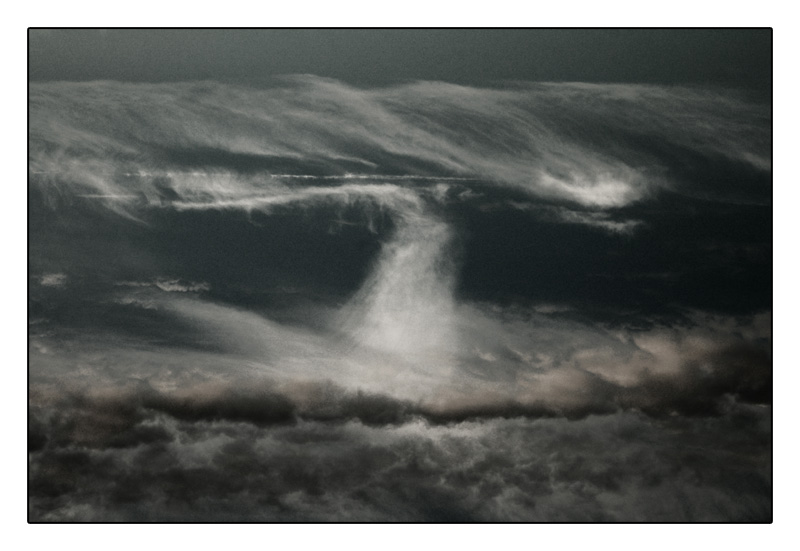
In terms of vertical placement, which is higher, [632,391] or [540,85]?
[540,85]

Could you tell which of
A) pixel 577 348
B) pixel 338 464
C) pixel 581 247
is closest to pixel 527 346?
pixel 577 348

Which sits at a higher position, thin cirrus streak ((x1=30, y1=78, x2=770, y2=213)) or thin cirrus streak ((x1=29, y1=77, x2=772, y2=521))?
thin cirrus streak ((x1=30, y1=78, x2=770, y2=213))

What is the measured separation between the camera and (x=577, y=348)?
2.89 m

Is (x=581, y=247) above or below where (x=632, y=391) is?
above

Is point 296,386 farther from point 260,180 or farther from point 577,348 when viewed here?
point 577,348

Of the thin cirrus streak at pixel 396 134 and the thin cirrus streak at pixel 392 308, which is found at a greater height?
the thin cirrus streak at pixel 396 134

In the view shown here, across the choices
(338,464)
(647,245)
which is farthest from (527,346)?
(338,464)

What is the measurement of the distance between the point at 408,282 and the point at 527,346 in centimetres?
57

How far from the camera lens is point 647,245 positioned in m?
2.89

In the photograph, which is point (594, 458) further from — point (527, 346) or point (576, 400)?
point (527, 346)

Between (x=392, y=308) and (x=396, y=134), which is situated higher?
(x=396, y=134)

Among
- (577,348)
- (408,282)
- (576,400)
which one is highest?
(408,282)

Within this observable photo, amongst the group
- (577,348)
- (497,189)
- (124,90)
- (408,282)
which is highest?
(124,90)

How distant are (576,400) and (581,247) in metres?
0.65
